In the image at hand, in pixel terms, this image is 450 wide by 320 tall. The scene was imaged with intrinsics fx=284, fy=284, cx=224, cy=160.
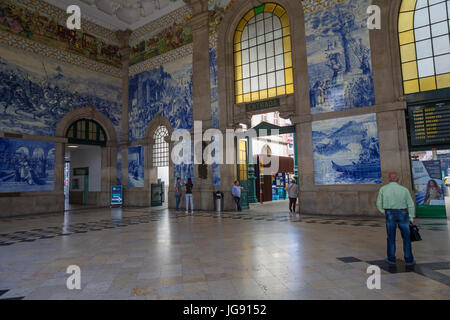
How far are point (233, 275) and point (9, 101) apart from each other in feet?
47.1

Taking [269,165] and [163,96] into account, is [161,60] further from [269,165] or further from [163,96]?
[269,165]

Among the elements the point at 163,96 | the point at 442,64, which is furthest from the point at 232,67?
the point at 442,64

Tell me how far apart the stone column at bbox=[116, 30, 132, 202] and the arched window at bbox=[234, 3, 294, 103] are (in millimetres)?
7981

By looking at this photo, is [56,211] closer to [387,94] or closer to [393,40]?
[387,94]

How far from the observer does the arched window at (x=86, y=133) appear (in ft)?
52.6

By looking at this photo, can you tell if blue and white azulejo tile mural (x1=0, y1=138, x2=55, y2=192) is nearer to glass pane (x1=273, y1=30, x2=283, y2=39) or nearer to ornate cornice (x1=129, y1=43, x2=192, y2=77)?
ornate cornice (x1=129, y1=43, x2=192, y2=77)

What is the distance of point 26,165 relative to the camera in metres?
13.7

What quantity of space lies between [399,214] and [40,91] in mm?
16168

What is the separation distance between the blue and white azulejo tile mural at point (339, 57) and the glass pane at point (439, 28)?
6.54 feet

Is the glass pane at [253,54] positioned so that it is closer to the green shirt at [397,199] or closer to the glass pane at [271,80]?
the glass pane at [271,80]

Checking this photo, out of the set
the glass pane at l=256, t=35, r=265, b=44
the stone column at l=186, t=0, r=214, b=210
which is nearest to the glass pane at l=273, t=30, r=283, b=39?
the glass pane at l=256, t=35, r=265, b=44

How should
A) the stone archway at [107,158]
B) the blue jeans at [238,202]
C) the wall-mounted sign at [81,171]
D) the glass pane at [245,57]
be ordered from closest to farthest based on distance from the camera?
the blue jeans at [238,202] < the glass pane at [245,57] < the stone archway at [107,158] < the wall-mounted sign at [81,171]

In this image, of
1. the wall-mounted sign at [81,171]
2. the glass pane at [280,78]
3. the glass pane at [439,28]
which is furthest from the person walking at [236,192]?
the wall-mounted sign at [81,171]

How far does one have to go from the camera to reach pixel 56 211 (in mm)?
14516
